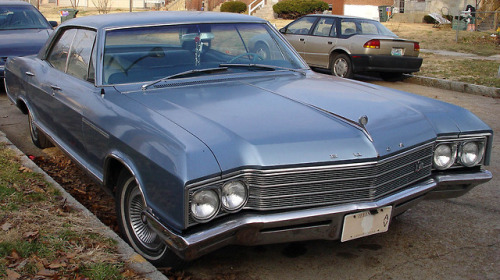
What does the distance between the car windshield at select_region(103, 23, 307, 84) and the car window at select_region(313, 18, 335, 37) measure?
8029 mm

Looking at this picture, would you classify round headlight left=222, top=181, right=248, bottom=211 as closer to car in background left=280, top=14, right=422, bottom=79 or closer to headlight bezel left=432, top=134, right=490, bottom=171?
headlight bezel left=432, top=134, right=490, bottom=171

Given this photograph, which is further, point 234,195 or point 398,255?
point 398,255

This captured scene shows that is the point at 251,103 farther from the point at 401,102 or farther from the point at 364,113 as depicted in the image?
the point at 401,102

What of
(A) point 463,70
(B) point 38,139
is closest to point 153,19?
(B) point 38,139

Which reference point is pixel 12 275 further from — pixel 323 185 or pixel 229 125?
pixel 323 185

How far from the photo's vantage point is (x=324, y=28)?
12891 mm

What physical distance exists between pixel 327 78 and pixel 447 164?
4.72 feet

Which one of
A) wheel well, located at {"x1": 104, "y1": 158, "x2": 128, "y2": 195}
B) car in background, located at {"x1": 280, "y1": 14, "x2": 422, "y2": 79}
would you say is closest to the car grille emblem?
wheel well, located at {"x1": 104, "y1": 158, "x2": 128, "y2": 195}

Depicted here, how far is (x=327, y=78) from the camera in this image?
4844 mm

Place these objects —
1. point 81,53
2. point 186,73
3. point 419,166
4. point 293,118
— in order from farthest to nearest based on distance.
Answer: point 81,53 < point 186,73 < point 419,166 < point 293,118

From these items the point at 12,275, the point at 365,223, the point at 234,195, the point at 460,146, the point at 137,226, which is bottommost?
the point at 12,275

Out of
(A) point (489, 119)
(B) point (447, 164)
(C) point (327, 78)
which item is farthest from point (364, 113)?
→ (A) point (489, 119)

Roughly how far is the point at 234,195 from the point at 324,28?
1043 centimetres

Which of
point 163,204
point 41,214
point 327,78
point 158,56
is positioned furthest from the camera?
point 327,78
